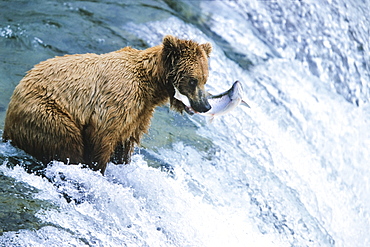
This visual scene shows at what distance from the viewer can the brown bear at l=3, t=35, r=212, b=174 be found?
4367 millimetres

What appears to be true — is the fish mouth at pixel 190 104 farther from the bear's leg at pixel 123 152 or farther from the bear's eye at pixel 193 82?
the bear's leg at pixel 123 152

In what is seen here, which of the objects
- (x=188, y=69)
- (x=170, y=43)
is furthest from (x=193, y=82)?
(x=170, y=43)

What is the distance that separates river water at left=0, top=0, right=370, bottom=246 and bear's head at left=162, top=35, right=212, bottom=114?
3.21 feet

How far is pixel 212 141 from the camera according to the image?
20.5ft

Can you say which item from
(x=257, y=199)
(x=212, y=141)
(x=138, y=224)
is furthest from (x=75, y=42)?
(x=138, y=224)

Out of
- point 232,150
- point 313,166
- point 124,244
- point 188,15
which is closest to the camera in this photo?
point 124,244

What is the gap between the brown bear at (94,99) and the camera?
4.37 m

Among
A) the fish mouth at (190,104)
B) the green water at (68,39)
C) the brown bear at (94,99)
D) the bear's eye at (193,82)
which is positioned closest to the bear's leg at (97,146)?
the brown bear at (94,99)

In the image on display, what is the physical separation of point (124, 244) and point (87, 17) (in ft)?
16.8

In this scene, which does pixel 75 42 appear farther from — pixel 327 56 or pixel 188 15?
pixel 327 56

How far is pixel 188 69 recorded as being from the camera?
4.41m

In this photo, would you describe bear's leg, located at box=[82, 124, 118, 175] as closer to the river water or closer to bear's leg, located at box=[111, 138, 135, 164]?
the river water

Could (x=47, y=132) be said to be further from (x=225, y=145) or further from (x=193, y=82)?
(x=225, y=145)

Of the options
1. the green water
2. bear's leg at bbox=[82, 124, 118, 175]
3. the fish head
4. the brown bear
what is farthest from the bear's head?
the green water
